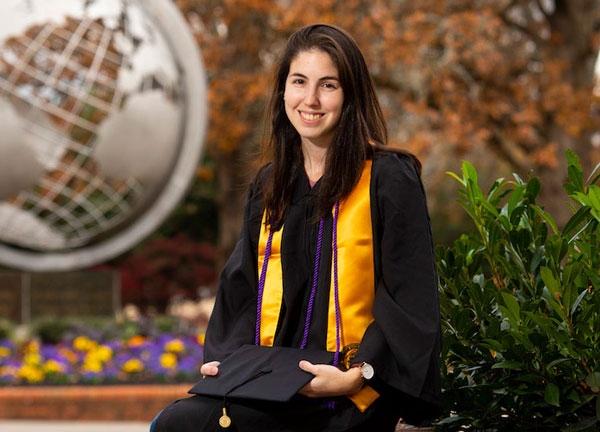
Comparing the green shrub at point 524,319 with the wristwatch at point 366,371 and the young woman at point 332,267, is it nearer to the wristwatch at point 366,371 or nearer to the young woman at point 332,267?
the young woman at point 332,267

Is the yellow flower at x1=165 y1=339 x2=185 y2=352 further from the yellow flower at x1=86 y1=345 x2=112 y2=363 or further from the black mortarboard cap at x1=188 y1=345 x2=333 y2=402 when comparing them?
the black mortarboard cap at x1=188 y1=345 x2=333 y2=402

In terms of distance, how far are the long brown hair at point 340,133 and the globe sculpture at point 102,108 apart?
5.95 metres

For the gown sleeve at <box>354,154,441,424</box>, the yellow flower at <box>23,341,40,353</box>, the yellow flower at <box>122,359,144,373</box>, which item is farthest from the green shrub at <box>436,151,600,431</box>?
the yellow flower at <box>23,341,40,353</box>

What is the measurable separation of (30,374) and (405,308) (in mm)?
5292

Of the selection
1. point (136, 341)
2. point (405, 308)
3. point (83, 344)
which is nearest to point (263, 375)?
point (405, 308)

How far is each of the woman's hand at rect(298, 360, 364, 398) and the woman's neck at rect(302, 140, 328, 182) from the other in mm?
554

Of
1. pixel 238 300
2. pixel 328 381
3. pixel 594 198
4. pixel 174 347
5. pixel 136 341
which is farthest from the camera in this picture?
pixel 136 341

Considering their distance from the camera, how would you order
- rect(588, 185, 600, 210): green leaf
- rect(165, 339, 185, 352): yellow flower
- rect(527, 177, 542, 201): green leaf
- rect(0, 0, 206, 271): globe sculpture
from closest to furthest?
rect(588, 185, 600, 210): green leaf → rect(527, 177, 542, 201): green leaf → rect(165, 339, 185, 352): yellow flower → rect(0, 0, 206, 271): globe sculpture

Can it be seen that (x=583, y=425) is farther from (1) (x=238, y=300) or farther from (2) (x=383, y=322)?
(1) (x=238, y=300)

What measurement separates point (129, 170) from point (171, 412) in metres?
6.33

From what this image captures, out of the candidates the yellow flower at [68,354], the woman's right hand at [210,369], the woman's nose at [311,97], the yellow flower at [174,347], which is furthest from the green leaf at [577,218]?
the yellow flower at [68,354]

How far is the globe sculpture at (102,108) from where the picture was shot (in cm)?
823

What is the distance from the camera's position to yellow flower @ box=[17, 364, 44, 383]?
6836 millimetres

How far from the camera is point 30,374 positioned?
6.85 meters
